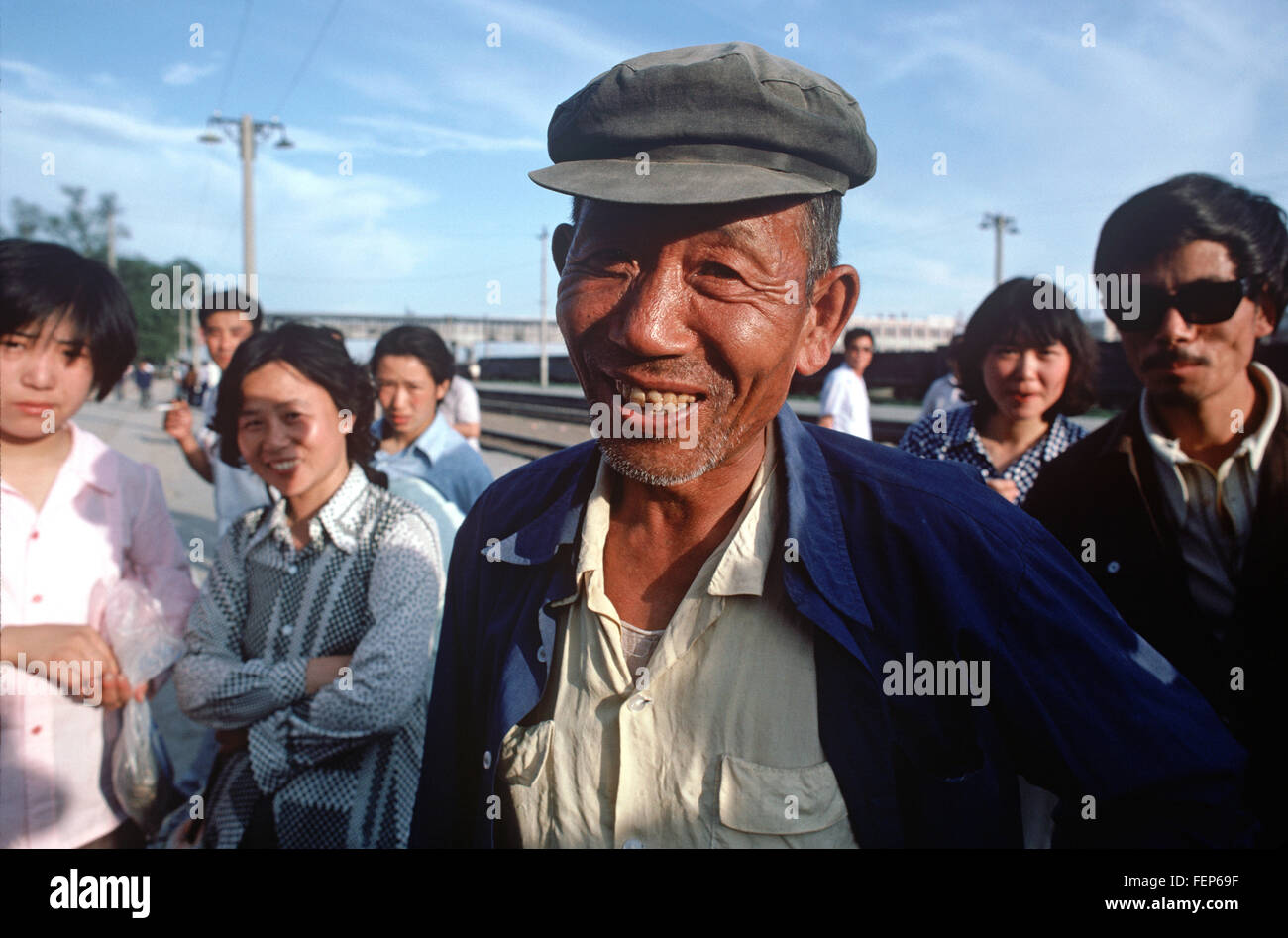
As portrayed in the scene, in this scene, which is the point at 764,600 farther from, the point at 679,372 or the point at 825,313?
the point at 825,313

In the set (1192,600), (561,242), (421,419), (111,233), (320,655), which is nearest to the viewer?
(561,242)

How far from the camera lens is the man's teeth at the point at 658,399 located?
1.29m

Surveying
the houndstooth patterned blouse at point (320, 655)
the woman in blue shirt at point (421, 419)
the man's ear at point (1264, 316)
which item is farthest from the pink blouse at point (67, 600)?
the man's ear at point (1264, 316)

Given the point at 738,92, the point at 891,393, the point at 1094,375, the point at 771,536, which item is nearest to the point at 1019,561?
the point at 771,536

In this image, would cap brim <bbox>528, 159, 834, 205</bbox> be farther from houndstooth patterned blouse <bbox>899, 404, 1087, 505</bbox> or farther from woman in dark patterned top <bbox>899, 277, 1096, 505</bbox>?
woman in dark patterned top <bbox>899, 277, 1096, 505</bbox>

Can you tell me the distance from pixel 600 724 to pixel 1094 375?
2806 millimetres

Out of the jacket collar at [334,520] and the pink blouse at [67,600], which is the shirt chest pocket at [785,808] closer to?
the jacket collar at [334,520]

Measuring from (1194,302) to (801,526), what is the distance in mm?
1233

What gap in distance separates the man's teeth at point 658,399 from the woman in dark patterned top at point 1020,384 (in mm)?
1983

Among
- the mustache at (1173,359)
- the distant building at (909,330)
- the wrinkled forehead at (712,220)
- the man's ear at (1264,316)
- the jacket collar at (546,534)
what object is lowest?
the jacket collar at (546,534)

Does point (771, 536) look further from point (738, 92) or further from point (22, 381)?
point (22, 381)

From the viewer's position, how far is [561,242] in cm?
160

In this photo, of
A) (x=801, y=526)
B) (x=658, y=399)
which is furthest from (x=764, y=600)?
(x=658, y=399)

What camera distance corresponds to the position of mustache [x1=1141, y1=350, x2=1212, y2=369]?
182 cm
